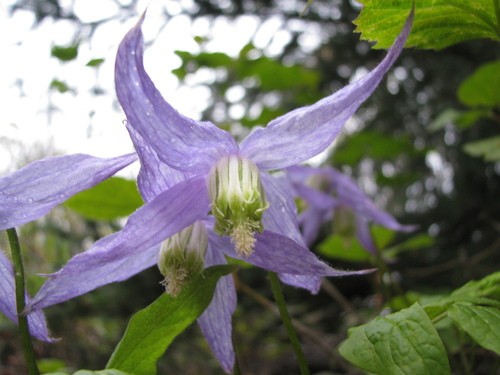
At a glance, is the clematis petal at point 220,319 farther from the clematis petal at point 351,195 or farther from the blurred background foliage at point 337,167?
the blurred background foliage at point 337,167

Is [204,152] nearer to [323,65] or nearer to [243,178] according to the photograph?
[243,178]

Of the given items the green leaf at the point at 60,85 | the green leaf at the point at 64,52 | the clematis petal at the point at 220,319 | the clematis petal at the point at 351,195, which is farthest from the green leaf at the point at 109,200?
the green leaf at the point at 60,85

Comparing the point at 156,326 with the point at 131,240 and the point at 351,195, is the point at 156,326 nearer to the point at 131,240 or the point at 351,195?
the point at 131,240

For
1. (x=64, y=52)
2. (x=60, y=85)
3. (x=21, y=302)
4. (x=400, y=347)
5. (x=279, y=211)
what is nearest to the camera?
(x=400, y=347)

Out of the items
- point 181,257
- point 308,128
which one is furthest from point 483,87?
point 181,257

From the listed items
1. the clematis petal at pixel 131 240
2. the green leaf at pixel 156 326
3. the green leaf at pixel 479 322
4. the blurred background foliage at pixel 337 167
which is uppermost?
the clematis petal at pixel 131 240

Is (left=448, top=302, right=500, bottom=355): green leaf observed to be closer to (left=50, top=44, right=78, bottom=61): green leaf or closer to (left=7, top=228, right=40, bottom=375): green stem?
(left=7, top=228, right=40, bottom=375): green stem
